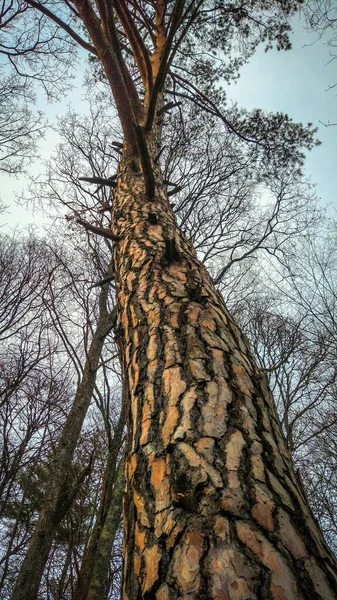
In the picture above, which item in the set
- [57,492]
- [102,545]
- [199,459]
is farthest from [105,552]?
[199,459]

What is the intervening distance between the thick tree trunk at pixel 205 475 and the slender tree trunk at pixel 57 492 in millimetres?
2055

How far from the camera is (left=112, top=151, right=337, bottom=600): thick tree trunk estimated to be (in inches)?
24.8

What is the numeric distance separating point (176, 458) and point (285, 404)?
215 inches

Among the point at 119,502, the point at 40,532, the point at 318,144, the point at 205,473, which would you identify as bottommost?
the point at 40,532

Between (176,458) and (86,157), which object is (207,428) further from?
(86,157)

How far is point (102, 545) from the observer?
2.71 m

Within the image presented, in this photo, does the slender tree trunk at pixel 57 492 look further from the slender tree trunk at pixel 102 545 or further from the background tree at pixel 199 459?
the background tree at pixel 199 459

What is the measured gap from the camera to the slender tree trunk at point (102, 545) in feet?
8.05

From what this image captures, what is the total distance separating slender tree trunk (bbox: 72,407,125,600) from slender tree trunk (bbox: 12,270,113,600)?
1.06ft

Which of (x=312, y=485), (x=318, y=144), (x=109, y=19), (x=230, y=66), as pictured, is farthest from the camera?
(x=312, y=485)

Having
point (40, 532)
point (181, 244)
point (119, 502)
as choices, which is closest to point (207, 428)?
point (181, 244)

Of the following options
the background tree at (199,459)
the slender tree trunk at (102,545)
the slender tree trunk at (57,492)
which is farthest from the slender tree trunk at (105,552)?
the background tree at (199,459)

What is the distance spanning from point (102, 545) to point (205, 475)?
2599 millimetres

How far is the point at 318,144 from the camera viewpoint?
543 centimetres
